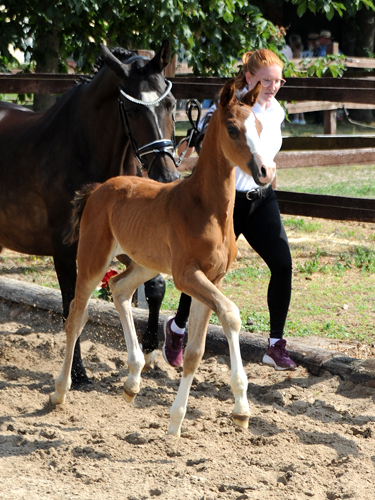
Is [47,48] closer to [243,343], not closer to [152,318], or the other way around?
[152,318]

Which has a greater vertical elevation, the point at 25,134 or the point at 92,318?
the point at 25,134

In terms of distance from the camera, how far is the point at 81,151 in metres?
4.29

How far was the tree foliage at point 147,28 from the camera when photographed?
7.39 metres

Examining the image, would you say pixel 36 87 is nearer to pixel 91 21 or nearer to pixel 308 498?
pixel 91 21

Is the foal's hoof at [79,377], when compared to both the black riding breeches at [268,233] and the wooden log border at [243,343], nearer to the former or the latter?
the wooden log border at [243,343]

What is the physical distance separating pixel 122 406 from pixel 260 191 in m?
1.52

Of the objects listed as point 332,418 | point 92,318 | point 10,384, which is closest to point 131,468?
point 332,418

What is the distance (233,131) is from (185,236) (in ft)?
1.89

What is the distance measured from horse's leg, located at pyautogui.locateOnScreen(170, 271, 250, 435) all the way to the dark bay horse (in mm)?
1026

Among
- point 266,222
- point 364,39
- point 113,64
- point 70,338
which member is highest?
point 364,39

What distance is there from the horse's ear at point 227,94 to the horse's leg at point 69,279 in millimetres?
1661

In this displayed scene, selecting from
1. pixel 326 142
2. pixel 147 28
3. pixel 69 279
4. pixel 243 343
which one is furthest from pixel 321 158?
pixel 69 279

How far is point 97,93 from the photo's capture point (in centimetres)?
426

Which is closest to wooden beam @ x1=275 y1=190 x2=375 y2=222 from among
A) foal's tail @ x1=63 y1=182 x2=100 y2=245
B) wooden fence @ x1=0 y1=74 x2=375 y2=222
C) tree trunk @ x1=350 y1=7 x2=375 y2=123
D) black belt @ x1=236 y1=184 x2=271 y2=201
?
wooden fence @ x1=0 y1=74 x2=375 y2=222
